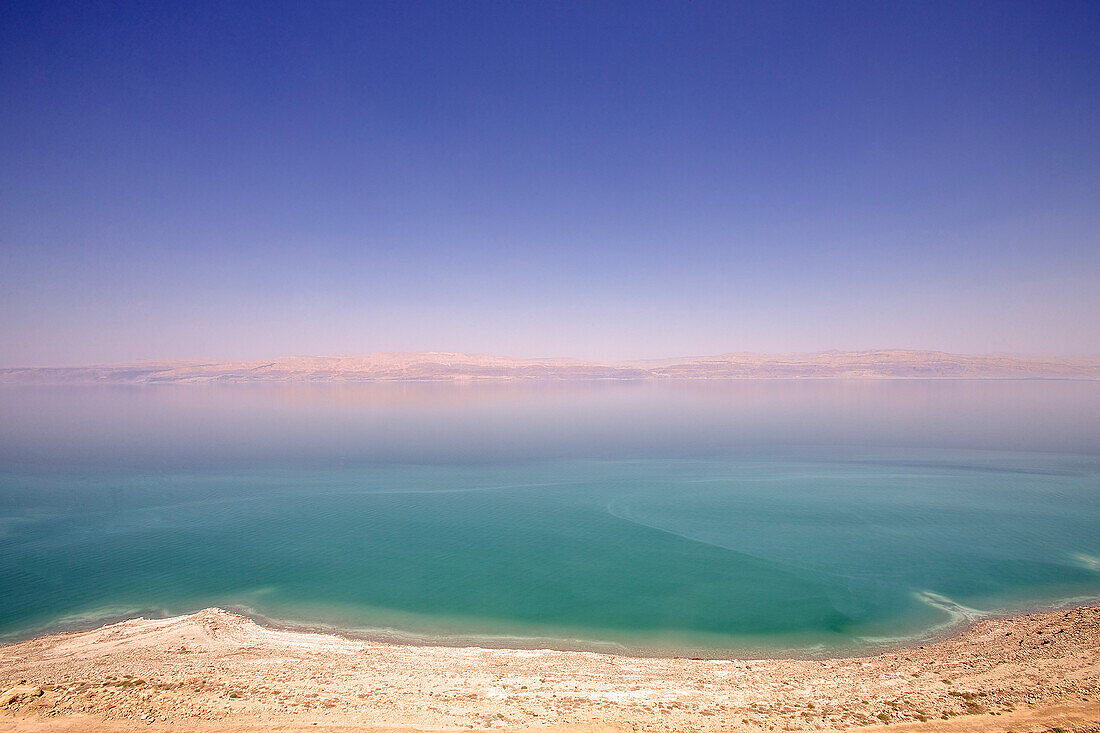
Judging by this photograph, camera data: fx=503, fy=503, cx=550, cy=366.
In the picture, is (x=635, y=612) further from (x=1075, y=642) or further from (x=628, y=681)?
(x=1075, y=642)

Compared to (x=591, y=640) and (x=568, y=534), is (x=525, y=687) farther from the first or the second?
(x=568, y=534)

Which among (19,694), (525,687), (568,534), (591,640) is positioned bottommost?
(591,640)

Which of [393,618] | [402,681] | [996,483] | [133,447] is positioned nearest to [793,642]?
[402,681]

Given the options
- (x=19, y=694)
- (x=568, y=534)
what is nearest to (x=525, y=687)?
(x=19, y=694)

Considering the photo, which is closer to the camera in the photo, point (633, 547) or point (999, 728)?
point (999, 728)

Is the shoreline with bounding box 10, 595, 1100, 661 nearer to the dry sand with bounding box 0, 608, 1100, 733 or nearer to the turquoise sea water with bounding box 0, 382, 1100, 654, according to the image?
the turquoise sea water with bounding box 0, 382, 1100, 654

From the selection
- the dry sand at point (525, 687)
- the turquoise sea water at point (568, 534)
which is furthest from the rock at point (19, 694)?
the turquoise sea water at point (568, 534)

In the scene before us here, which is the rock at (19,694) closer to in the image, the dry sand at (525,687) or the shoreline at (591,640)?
the dry sand at (525,687)
